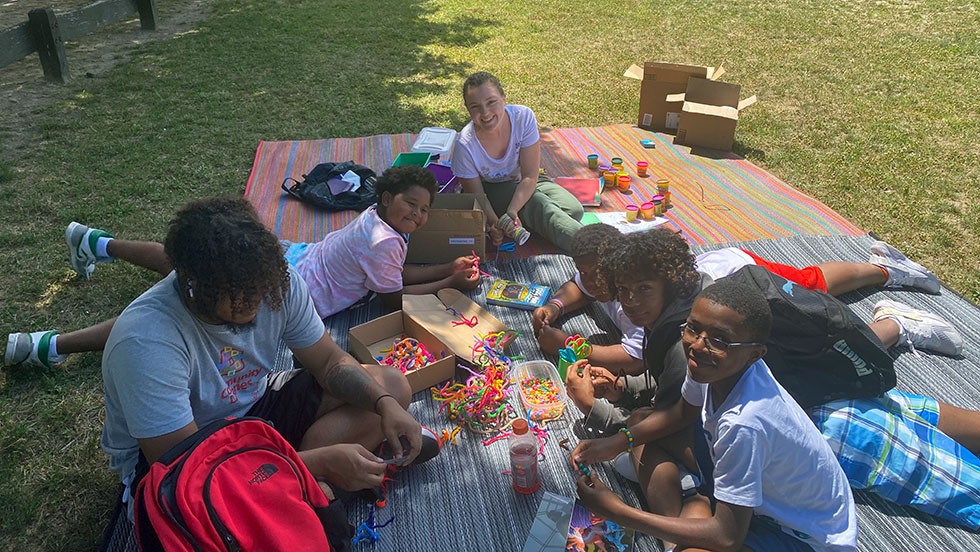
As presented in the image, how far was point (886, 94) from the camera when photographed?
25.3 feet

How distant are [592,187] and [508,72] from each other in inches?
157

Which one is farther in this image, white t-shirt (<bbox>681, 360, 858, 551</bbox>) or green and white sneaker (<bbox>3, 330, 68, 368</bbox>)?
green and white sneaker (<bbox>3, 330, 68, 368</bbox>)

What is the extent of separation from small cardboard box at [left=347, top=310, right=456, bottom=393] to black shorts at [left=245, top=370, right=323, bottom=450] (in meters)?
0.54

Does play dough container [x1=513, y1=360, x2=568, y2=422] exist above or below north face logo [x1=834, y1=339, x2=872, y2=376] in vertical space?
below

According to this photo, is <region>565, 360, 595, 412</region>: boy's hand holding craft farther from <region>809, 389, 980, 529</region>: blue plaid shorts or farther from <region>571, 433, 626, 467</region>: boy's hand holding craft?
<region>809, 389, 980, 529</region>: blue plaid shorts

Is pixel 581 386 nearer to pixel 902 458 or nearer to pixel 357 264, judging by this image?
pixel 902 458

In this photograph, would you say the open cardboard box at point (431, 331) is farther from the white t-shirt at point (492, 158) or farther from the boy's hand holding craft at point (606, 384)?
the white t-shirt at point (492, 158)

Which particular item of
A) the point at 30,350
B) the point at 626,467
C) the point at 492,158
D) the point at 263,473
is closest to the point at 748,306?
the point at 626,467

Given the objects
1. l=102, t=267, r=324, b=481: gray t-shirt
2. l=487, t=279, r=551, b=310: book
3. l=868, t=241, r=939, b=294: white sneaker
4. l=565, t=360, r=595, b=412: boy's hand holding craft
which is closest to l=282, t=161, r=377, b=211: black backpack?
l=487, t=279, r=551, b=310: book

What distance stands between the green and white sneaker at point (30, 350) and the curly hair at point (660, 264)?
3113mm

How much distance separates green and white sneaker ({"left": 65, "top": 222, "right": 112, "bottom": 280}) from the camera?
14.0ft

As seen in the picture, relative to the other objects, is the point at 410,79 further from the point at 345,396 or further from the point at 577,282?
the point at 345,396

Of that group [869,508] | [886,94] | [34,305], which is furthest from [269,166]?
[886,94]

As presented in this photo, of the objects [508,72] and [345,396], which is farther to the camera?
[508,72]
